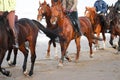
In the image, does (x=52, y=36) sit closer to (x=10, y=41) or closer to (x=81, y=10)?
(x=10, y=41)

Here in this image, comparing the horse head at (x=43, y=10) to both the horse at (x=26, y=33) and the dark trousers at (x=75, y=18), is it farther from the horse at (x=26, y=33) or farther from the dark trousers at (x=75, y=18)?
the horse at (x=26, y=33)

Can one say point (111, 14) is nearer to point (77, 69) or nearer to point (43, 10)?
point (43, 10)

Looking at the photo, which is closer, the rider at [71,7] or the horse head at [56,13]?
the horse head at [56,13]

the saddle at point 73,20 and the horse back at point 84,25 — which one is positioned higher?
the saddle at point 73,20

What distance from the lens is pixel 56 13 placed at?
13820 mm

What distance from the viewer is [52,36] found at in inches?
528

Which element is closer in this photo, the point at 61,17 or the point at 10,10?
the point at 10,10

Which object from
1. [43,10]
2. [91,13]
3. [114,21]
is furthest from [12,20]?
[91,13]

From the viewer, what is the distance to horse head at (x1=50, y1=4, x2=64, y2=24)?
45.1 feet

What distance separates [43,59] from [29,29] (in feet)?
12.3

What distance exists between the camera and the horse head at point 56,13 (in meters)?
13.8

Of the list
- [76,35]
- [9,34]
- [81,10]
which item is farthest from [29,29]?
[81,10]

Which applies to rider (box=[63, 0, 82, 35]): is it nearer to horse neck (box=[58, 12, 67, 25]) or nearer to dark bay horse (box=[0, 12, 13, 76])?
horse neck (box=[58, 12, 67, 25])

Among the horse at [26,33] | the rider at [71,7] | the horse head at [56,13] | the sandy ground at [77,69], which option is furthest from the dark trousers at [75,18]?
the horse at [26,33]
